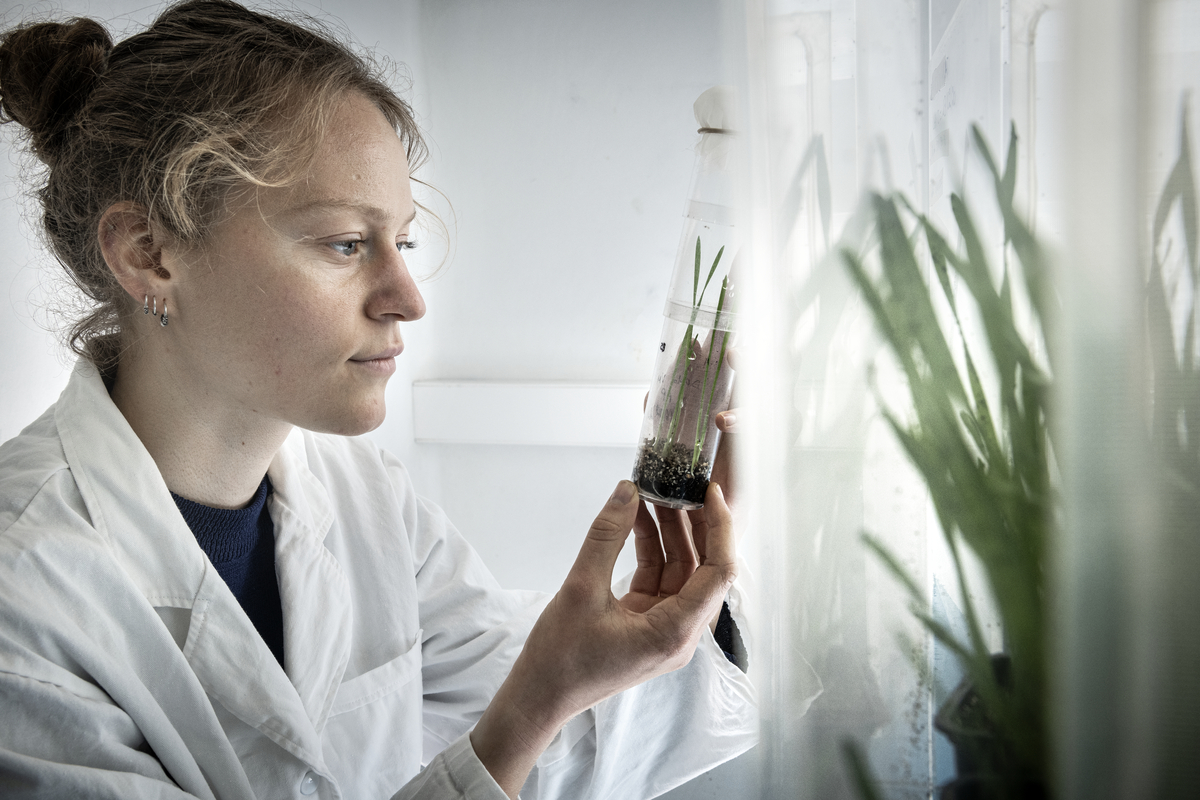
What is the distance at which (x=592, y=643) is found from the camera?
606 millimetres

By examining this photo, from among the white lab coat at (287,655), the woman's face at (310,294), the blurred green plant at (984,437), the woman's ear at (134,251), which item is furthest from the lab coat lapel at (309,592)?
the blurred green plant at (984,437)

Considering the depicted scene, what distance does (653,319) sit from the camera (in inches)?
59.7

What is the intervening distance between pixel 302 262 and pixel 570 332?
0.91 m

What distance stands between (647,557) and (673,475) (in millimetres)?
167

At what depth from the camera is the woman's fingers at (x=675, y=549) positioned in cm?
76

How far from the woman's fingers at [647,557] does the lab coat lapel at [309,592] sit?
32cm

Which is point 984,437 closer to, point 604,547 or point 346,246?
point 604,547

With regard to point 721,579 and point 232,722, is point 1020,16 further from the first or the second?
point 232,722

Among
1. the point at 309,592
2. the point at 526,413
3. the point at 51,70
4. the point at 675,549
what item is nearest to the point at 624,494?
the point at 675,549

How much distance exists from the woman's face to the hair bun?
19 centimetres

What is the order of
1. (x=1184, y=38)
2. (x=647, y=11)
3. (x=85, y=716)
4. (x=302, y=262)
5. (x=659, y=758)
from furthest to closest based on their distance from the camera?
1. (x=647, y=11)
2. (x=659, y=758)
3. (x=302, y=262)
4. (x=85, y=716)
5. (x=1184, y=38)

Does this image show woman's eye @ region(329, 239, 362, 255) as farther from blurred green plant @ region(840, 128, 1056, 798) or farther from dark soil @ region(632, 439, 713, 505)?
blurred green plant @ region(840, 128, 1056, 798)

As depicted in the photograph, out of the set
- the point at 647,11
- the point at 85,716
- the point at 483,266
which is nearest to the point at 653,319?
the point at 483,266

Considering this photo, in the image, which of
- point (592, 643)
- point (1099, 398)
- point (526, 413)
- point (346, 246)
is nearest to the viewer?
point (1099, 398)
